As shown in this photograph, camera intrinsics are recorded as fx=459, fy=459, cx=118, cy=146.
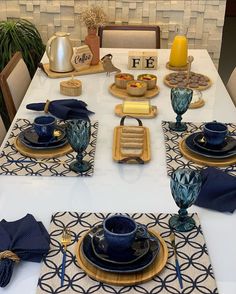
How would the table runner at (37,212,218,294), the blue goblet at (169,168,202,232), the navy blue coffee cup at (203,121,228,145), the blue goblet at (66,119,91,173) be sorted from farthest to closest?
the navy blue coffee cup at (203,121,228,145)
the blue goblet at (66,119,91,173)
the blue goblet at (169,168,202,232)
the table runner at (37,212,218,294)

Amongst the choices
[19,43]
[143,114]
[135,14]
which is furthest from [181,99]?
[135,14]

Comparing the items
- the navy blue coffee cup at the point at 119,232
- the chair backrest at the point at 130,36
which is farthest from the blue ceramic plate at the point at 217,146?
the chair backrest at the point at 130,36

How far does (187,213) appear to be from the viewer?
1255 mm

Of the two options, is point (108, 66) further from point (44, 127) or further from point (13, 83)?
point (44, 127)

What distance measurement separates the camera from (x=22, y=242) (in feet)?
3.67

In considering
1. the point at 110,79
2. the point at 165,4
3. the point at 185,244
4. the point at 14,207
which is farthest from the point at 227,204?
the point at 165,4

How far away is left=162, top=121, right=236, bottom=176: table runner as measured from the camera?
1.53 meters

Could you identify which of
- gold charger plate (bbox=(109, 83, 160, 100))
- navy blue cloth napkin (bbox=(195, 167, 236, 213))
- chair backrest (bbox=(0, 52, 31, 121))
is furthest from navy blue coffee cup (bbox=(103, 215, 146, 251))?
chair backrest (bbox=(0, 52, 31, 121))

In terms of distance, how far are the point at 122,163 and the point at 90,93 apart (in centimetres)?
71

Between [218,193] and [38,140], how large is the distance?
0.66 meters

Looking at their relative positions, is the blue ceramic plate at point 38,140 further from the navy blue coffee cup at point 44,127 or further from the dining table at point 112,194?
the dining table at point 112,194

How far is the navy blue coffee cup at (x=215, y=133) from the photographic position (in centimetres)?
156

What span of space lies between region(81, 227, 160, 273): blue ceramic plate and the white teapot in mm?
1458

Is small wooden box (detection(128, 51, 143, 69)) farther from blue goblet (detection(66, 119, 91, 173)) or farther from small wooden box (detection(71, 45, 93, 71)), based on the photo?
blue goblet (detection(66, 119, 91, 173))
